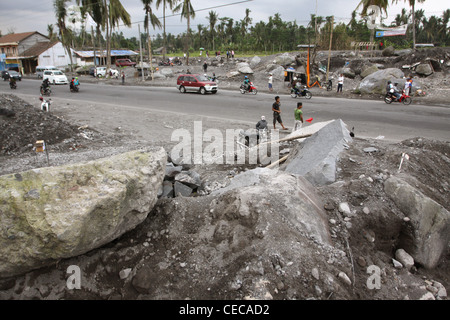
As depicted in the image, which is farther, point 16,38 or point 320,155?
point 16,38

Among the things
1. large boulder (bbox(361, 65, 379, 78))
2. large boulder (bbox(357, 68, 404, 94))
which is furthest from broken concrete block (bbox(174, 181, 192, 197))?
large boulder (bbox(361, 65, 379, 78))

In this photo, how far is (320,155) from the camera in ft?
21.9

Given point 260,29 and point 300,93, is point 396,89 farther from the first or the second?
point 260,29

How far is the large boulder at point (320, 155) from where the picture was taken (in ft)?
19.8

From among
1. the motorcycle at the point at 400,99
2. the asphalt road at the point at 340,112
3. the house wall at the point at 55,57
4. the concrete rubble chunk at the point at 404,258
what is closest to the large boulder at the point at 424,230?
the concrete rubble chunk at the point at 404,258

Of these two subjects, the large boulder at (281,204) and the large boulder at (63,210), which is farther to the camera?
the large boulder at (281,204)

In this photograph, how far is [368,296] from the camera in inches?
141

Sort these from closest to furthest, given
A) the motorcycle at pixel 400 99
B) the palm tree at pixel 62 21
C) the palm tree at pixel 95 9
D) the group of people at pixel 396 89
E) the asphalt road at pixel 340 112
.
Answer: the asphalt road at pixel 340 112 → the motorcycle at pixel 400 99 → the group of people at pixel 396 89 → the palm tree at pixel 95 9 → the palm tree at pixel 62 21

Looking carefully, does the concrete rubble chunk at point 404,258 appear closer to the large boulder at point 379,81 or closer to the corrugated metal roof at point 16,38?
the large boulder at point 379,81

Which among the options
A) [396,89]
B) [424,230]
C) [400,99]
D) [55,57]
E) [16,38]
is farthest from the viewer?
[16,38]

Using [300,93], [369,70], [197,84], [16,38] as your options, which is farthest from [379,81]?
[16,38]

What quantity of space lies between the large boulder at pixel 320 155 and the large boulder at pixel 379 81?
15.1 meters

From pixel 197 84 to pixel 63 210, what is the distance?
21.8 metres
